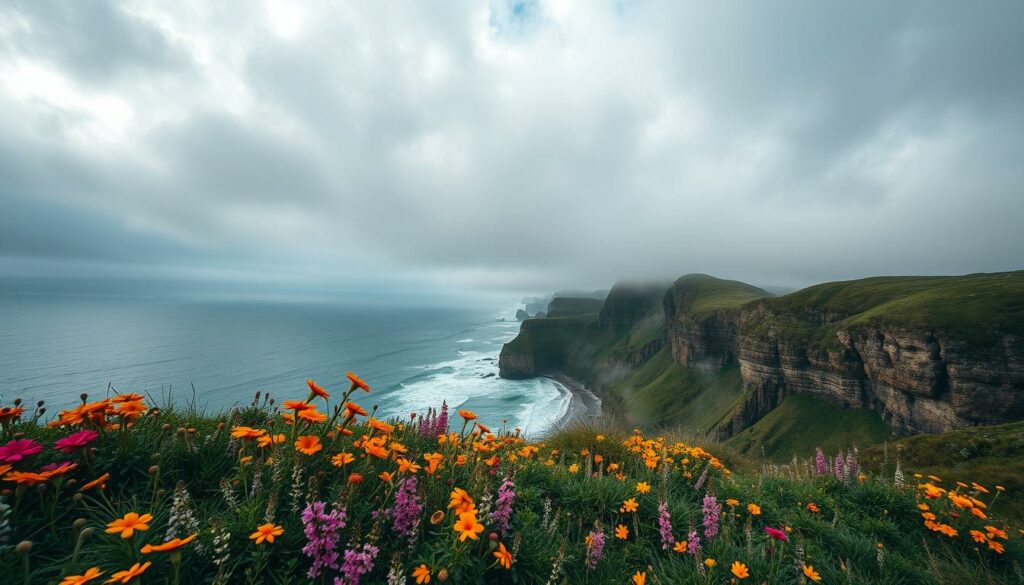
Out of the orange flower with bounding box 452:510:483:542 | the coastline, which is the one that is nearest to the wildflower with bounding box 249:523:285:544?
the orange flower with bounding box 452:510:483:542

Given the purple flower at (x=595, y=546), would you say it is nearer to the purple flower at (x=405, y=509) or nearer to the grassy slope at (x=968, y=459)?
the purple flower at (x=405, y=509)

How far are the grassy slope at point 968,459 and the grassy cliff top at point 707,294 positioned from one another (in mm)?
108410

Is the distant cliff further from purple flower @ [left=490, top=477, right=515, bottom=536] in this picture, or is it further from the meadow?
purple flower @ [left=490, top=477, right=515, bottom=536]

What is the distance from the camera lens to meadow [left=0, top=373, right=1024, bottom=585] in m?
3.14

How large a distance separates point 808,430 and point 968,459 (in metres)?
67.0

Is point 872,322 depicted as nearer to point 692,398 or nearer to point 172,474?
point 692,398

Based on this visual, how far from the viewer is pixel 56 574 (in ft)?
10.1

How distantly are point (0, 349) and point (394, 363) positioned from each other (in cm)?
11223

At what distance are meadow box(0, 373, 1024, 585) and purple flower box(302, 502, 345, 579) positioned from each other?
2 centimetres

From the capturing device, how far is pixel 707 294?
6127 inches

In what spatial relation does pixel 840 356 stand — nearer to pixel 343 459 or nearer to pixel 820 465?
pixel 820 465

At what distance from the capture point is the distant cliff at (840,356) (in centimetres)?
5891

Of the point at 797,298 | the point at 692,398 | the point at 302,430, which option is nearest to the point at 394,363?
the point at 692,398

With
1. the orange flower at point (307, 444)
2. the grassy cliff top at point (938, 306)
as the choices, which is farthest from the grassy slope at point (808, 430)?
the orange flower at point (307, 444)
